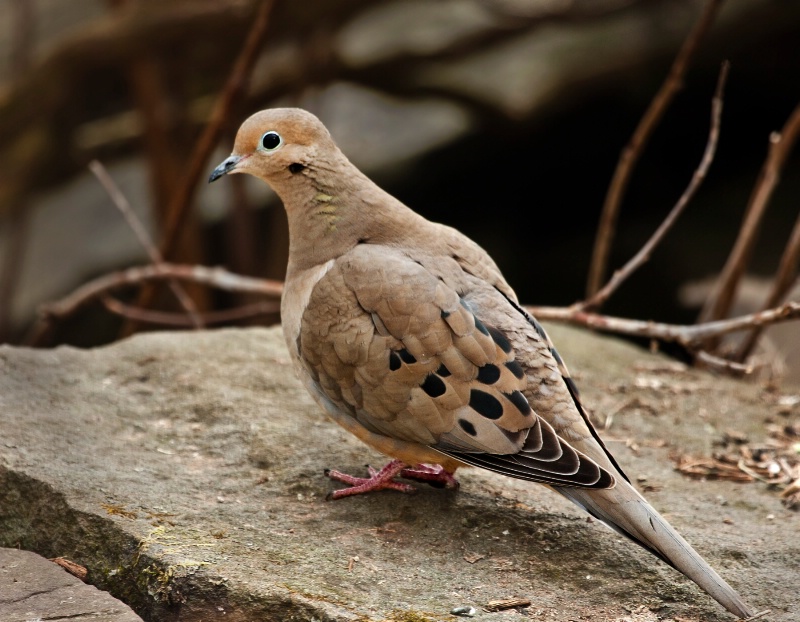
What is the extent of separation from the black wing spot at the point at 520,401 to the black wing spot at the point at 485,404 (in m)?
0.04

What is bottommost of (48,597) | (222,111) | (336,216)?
(48,597)

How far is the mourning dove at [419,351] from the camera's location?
9.40ft

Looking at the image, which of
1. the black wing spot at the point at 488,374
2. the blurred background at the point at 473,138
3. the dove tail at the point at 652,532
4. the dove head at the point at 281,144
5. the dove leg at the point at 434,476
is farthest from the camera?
the blurred background at the point at 473,138

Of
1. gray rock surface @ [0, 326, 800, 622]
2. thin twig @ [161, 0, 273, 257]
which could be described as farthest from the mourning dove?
thin twig @ [161, 0, 273, 257]

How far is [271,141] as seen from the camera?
11.4ft

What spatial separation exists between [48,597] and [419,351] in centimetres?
119

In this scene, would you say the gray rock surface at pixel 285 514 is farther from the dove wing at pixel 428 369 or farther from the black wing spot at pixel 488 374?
the black wing spot at pixel 488 374

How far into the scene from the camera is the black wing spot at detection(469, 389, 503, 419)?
9.66 feet

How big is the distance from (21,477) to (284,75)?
17.1ft

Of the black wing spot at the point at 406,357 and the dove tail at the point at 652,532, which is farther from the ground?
the black wing spot at the point at 406,357

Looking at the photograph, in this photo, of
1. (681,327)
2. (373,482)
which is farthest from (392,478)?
(681,327)

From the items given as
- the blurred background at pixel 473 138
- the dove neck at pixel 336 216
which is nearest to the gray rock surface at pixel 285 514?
the dove neck at pixel 336 216

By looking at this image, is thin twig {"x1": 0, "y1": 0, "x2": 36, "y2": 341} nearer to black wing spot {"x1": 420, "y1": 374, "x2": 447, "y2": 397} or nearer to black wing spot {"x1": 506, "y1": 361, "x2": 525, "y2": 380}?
black wing spot {"x1": 420, "y1": 374, "x2": 447, "y2": 397}

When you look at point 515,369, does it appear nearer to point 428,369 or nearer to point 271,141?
point 428,369
